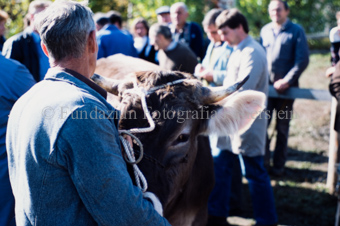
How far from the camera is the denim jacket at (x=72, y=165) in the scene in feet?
5.12

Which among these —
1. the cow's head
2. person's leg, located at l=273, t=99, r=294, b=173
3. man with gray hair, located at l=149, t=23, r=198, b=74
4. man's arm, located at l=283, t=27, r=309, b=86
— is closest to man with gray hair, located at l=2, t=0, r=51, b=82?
the cow's head

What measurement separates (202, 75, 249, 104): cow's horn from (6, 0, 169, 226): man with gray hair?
4.87 feet

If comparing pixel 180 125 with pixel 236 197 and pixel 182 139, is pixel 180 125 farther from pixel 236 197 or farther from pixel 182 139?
pixel 236 197

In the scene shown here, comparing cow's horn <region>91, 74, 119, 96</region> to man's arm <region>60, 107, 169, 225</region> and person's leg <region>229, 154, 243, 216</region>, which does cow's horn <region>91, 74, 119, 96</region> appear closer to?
man's arm <region>60, 107, 169, 225</region>

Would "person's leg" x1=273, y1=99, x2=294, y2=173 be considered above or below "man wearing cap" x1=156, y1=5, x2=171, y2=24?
below

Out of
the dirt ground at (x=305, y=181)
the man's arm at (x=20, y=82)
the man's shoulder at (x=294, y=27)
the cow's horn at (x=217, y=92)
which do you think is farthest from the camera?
the man's shoulder at (x=294, y=27)

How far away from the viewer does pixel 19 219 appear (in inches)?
70.4

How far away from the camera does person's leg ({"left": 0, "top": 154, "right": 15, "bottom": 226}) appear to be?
2.89m

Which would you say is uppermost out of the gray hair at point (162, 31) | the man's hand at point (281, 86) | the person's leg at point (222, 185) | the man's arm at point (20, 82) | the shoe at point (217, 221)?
the gray hair at point (162, 31)

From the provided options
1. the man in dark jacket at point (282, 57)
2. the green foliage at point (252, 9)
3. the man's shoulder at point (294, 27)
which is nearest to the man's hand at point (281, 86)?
the man in dark jacket at point (282, 57)

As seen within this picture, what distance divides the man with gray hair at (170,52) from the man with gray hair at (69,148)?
13.6ft

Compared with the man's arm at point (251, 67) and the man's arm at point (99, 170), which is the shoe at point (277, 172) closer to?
the man's arm at point (251, 67)

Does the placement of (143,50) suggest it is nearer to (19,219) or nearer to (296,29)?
(296,29)

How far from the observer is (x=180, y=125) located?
286 cm
